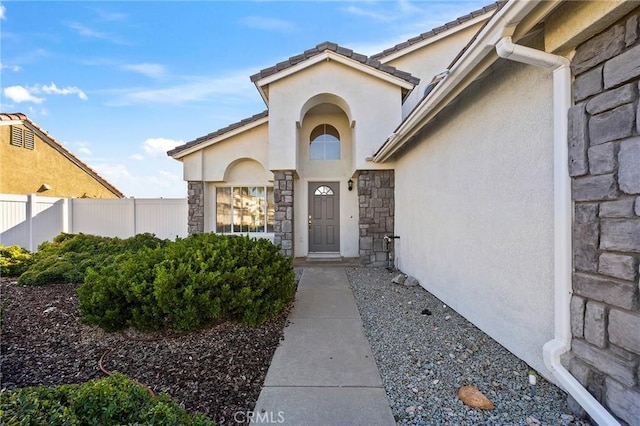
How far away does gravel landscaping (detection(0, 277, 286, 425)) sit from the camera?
2580 millimetres

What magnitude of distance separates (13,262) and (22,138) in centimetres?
947

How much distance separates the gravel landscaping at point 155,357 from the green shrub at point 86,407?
3.03 ft

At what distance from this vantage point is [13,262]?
6.58 metres

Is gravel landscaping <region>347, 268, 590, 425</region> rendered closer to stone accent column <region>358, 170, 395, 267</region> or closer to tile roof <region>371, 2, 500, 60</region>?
stone accent column <region>358, 170, 395, 267</region>

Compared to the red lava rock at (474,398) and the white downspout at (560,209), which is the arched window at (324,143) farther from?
the red lava rock at (474,398)

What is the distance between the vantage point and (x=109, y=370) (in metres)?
2.94

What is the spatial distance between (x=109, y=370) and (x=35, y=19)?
6.25m

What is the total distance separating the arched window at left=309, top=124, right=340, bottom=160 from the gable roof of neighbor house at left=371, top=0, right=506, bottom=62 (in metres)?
3.09

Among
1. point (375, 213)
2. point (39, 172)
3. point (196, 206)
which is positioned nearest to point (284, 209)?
point (375, 213)

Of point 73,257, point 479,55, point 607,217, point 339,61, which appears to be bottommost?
point 73,257

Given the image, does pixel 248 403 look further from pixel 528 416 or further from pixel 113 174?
pixel 113 174

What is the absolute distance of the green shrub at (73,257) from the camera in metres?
5.69

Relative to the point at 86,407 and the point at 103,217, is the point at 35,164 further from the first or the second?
the point at 86,407

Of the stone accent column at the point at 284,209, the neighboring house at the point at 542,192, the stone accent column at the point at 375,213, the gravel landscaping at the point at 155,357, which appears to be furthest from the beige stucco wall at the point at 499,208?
the stone accent column at the point at 284,209
